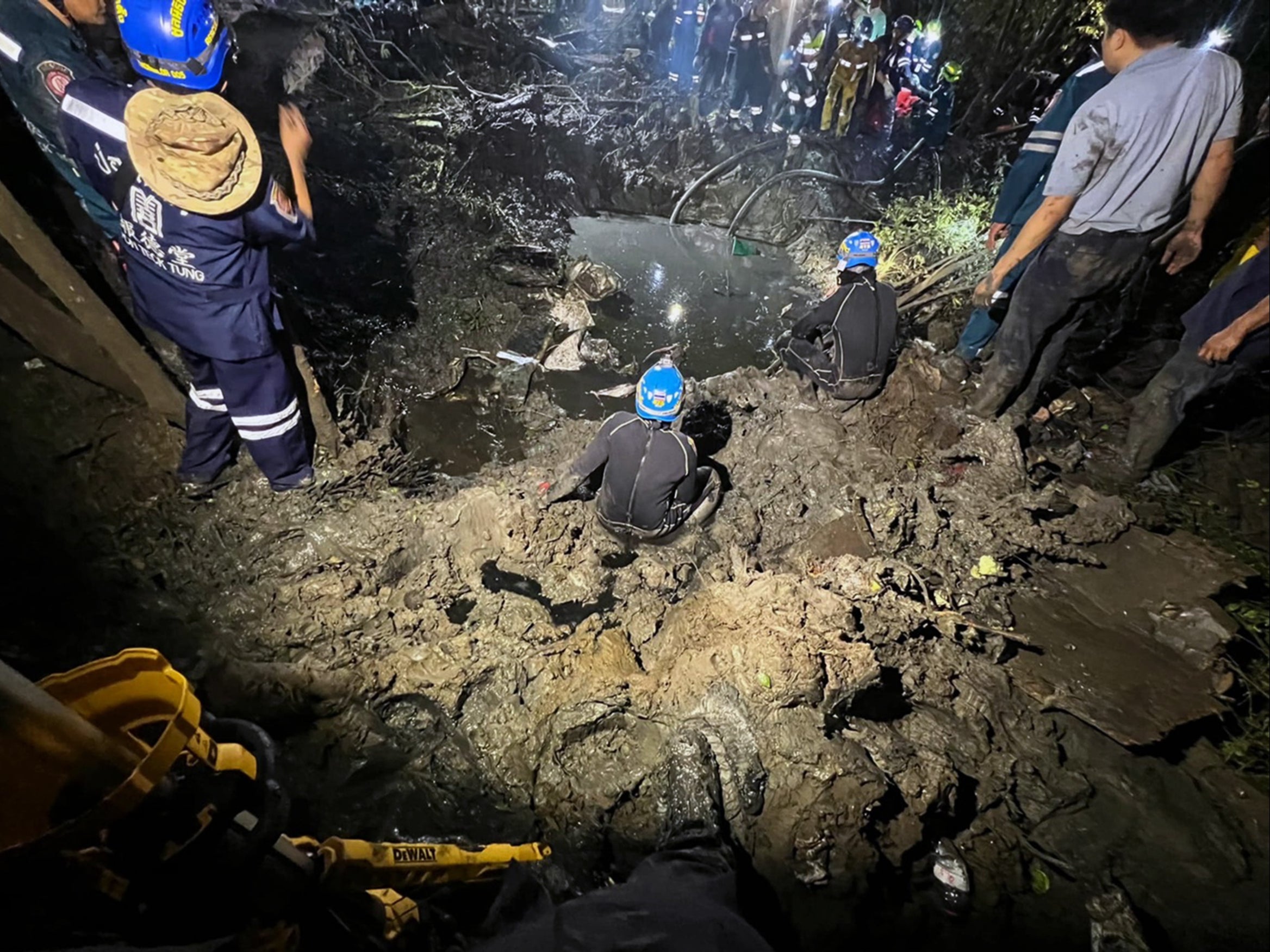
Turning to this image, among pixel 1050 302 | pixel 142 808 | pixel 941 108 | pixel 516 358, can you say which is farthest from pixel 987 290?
pixel 941 108

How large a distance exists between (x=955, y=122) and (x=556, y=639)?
10.3 metres

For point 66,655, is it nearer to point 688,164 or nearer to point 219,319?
point 219,319

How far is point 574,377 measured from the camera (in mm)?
5516

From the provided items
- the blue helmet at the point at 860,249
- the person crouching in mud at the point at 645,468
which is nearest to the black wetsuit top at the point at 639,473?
the person crouching in mud at the point at 645,468

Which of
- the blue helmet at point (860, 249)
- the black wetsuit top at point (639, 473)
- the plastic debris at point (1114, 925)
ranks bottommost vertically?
the plastic debris at point (1114, 925)

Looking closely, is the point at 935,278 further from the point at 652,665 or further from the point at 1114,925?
the point at 1114,925

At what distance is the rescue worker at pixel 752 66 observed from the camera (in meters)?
9.21

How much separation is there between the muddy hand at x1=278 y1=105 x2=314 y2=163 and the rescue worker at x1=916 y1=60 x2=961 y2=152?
30.7 feet

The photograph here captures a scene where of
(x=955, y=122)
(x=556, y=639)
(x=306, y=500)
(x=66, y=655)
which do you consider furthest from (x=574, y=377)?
(x=955, y=122)

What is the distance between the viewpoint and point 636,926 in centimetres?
148

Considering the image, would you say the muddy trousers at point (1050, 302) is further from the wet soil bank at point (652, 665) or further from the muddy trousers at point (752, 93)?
the muddy trousers at point (752, 93)

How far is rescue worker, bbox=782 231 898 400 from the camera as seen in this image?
4359 millimetres

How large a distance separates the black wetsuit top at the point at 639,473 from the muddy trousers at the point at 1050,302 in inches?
101

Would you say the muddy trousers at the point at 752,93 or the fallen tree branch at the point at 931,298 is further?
the muddy trousers at the point at 752,93
